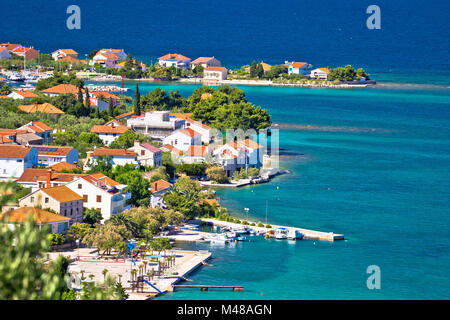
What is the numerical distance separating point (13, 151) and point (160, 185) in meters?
6.93

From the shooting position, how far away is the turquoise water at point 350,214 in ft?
90.9

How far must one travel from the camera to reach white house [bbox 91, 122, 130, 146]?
159ft

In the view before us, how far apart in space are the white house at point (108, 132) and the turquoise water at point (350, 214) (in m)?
9.75

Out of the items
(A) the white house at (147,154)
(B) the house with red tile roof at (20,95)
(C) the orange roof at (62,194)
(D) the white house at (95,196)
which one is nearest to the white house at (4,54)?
(B) the house with red tile roof at (20,95)

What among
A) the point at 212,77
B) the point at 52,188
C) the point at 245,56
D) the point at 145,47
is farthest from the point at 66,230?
the point at 145,47

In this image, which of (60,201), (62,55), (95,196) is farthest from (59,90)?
(62,55)

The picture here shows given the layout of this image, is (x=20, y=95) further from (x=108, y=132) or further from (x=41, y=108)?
(x=108, y=132)

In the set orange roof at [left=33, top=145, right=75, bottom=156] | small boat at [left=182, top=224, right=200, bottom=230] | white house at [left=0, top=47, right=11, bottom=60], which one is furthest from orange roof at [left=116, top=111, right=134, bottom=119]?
white house at [left=0, top=47, right=11, bottom=60]

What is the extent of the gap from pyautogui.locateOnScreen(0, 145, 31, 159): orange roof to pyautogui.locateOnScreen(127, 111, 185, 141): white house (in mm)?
13955

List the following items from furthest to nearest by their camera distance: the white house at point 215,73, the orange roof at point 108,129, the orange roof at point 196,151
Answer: the white house at point 215,73
the orange roof at point 108,129
the orange roof at point 196,151

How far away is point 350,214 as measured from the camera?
123ft

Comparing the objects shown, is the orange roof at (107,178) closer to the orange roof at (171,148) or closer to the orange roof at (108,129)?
the orange roof at (171,148)

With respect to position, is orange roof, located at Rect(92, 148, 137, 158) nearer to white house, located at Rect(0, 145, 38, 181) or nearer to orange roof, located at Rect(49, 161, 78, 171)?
orange roof, located at Rect(49, 161, 78, 171)
